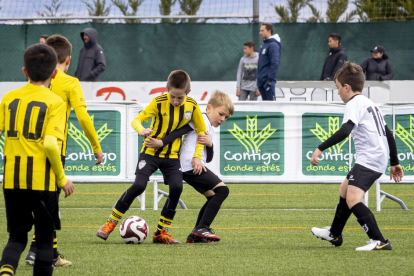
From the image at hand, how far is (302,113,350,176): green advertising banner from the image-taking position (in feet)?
34.4

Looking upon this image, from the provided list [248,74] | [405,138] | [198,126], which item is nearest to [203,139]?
[198,126]

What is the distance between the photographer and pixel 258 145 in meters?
10.6

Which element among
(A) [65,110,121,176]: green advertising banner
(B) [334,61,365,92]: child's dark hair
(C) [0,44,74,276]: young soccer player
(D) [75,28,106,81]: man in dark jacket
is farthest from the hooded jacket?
(C) [0,44,74,276]: young soccer player

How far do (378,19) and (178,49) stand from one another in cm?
447

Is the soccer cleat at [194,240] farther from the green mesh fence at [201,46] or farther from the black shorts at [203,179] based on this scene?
the green mesh fence at [201,46]

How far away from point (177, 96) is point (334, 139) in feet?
4.87

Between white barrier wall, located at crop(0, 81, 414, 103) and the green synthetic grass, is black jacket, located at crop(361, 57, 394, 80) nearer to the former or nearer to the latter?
white barrier wall, located at crop(0, 81, 414, 103)

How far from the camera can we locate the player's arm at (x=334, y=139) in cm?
644

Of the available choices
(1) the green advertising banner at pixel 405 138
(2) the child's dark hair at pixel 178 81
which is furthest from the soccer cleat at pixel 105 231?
(1) the green advertising banner at pixel 405 138

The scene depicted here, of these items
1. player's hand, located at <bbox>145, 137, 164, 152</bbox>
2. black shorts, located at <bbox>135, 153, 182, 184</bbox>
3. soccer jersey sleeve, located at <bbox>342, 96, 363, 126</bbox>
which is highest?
soccer jersey sleeve, located at <bbox>342, 96, 363, 126</bbox>

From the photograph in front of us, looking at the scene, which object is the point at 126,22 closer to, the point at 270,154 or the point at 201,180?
the point at 270,154

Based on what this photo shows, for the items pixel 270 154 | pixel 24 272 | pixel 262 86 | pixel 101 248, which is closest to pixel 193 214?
pixel 270 154

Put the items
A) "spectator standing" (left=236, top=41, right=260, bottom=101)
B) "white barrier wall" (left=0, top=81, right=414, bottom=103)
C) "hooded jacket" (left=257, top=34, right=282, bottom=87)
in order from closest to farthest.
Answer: "hooded jacket" (left=257, top=34, right=282, bottom=87) < "spectator standing" (left=236, top=41, right=260, bottom=101) < "white barrier wall" (left=0, top=81, right=414, bottom=103)

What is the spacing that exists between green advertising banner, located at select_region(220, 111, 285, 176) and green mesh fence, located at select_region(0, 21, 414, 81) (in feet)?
20.8
